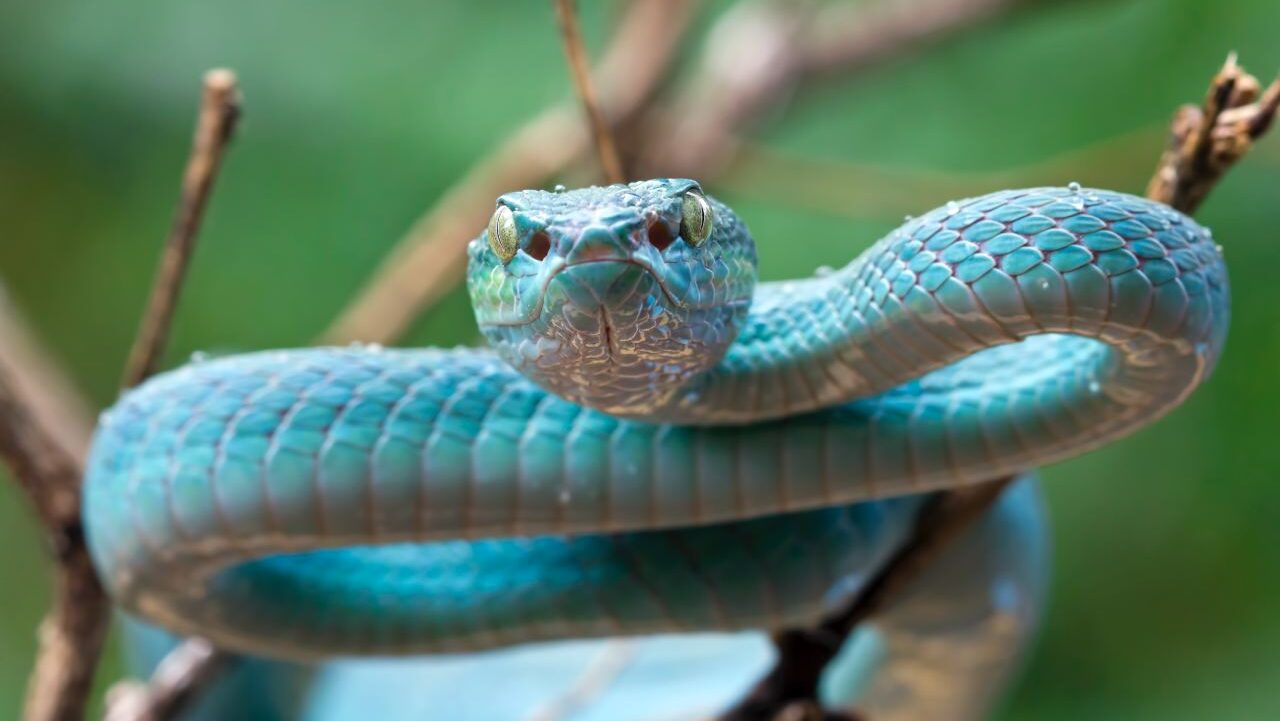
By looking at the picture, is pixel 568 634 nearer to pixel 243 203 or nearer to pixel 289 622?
pixel 289 622

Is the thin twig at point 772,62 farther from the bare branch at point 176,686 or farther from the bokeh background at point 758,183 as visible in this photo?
the bare branch at point 176,686

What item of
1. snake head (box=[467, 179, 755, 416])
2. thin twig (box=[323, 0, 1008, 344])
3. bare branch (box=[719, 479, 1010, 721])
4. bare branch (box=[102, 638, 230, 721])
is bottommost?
bare branch (box=[102, 638, 230, 721])

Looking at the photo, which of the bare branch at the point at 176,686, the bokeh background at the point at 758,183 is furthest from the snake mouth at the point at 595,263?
the bokeh background at the point at 758,183

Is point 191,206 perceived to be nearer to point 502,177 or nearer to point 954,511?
point 954,511

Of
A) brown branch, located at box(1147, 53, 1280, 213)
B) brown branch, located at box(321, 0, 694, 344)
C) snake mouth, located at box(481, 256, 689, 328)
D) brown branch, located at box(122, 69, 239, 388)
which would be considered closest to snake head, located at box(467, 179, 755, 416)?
snake mouth, located at box(481, 256, 689, 328)

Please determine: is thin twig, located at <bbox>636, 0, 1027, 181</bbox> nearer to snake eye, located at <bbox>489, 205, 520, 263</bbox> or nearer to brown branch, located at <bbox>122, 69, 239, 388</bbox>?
brown branch, located at <bbox>122, 69, 239, 388</bbox>

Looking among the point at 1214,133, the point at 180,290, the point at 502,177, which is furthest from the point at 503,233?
the point at 502,177
